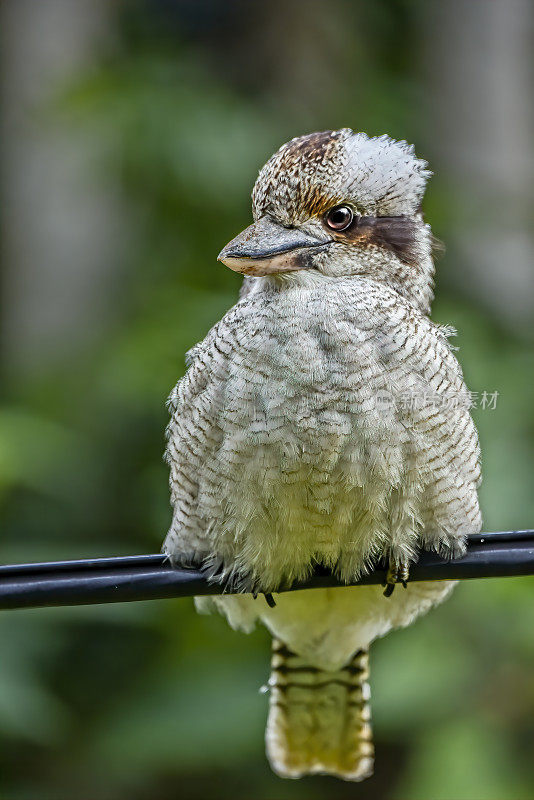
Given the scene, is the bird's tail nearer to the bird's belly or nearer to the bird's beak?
the bird's belly

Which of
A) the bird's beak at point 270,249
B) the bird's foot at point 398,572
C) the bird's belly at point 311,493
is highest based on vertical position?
the bird's beak at point 270,249

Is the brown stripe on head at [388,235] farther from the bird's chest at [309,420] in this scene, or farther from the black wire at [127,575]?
the black wire at [127,575]

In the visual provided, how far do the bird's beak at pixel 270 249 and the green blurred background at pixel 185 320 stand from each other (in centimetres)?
93

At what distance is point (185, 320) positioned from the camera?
414 centimetres

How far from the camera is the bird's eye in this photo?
2592 mm

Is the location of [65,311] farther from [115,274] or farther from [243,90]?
[243,90]

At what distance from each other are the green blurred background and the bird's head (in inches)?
25.2

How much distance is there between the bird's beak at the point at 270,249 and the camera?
2436mm

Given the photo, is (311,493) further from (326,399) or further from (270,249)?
(270,249)

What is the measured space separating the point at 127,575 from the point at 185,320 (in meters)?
2.13

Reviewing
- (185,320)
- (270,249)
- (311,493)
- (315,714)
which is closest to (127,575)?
(311,493)

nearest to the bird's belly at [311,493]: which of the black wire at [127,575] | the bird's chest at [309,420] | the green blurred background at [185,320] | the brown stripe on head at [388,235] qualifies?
the bird's chest at [309,420]

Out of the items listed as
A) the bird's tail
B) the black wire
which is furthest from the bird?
the bird's tail

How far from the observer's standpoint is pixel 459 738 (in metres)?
3.07
